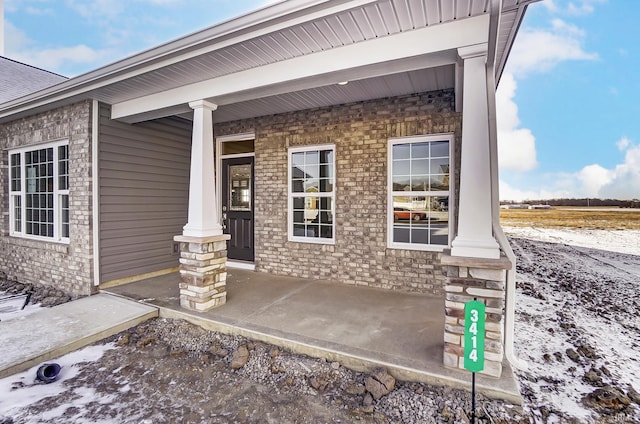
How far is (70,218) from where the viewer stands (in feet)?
14.7

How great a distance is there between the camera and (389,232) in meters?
4.33

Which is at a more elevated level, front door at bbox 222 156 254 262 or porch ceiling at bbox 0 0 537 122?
porch ceiling at bbox 0 0 537 122

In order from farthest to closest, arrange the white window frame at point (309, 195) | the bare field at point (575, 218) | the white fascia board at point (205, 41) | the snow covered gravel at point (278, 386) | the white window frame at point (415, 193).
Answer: the bare field at point (575, 218) → the white window frame at point (309, 195) → the white window frame at point (415, 193) → the white fascia board at point (205, 41) → the snow covered gravel at point (278, 386)

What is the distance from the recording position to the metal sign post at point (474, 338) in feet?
6.09

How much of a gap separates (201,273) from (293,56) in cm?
254

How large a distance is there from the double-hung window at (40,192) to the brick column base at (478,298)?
547 cm

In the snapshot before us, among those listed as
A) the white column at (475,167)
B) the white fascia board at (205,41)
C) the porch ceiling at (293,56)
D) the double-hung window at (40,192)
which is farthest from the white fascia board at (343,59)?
the double-hung window at (40,192)

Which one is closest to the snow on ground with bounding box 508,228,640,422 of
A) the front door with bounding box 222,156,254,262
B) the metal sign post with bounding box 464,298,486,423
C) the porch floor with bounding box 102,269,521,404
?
the porch floor with bounding box 102,269,521,404

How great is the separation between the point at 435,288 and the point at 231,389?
2868 mm

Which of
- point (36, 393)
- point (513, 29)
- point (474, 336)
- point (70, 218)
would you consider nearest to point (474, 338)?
point (474, 336)

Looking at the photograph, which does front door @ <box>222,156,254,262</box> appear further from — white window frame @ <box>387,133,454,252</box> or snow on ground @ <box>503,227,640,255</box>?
snow on ground @ <box>503,227,640,255</box>

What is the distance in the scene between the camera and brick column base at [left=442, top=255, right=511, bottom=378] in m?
2.18

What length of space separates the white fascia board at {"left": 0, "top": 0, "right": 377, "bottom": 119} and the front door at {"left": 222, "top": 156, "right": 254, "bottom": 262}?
229cm

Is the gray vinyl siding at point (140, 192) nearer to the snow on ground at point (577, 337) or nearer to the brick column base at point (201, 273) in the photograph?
the brick column base at point (201, 273)
